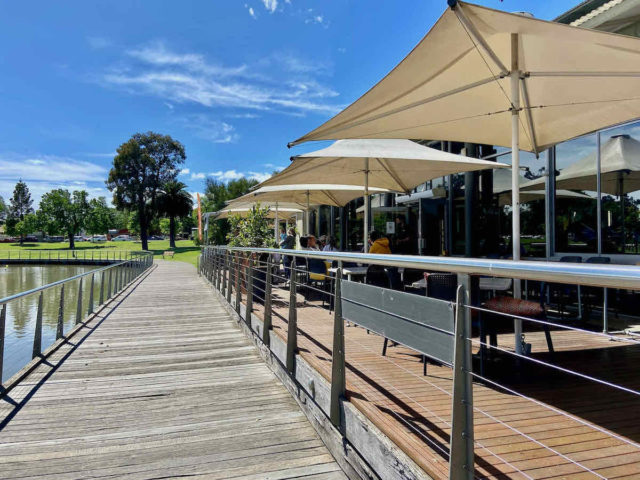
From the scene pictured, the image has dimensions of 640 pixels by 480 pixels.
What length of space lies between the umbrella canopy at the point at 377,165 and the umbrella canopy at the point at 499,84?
681 millimetres

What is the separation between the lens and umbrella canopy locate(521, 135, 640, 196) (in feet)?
19.4

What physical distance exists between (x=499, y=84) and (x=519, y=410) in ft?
9.23

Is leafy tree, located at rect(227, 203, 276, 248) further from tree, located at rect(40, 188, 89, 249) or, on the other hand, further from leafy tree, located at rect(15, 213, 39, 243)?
leafy tree, located at rect(15, 213, 39, 243)

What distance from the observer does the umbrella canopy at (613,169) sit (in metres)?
5.91

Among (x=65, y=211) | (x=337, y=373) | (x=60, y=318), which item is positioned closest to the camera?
(x=337, y=373)

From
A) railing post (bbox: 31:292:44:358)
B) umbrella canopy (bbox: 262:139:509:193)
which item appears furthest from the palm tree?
railing post (bbox: 31:292:44:358)

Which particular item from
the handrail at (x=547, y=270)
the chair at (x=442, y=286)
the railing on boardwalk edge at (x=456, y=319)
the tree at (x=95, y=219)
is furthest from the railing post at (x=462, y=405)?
the tree at (x=95, y=219)

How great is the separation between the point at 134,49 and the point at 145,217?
2031 centimetres

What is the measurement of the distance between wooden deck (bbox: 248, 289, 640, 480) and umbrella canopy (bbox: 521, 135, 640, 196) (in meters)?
3.12

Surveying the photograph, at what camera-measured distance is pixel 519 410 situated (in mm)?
2379

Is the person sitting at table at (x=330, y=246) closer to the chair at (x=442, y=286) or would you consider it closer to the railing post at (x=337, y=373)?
the chair at (x=442, y=286)

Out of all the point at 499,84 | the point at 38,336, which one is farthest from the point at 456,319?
the point at 38,336

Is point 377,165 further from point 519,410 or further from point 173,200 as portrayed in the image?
point 173,200

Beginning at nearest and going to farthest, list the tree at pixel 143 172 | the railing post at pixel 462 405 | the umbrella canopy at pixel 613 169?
the railing post at pixel 462 405
the umbrella canopy at pixel 613 169
the tree at pixel 143 172
